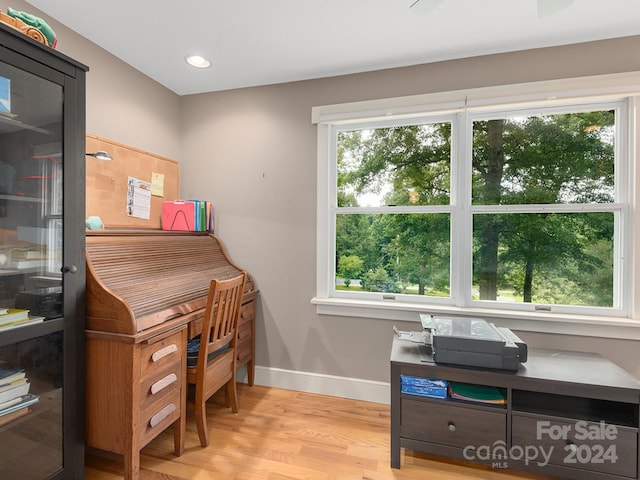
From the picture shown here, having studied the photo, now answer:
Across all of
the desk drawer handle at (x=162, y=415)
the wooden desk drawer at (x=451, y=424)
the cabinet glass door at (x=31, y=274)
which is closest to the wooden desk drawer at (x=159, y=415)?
the desk drawer handle at (x=162, y=415)

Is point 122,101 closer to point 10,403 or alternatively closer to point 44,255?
point 44,255

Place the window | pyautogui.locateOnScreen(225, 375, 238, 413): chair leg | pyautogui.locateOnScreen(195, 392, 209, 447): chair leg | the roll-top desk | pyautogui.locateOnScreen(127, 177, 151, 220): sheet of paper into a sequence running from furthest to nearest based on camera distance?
1. pyautogui.locateOnScreen(127, 177, 151, 220): sheet of paper
2. pyautogui.locateOnScreen(225, 375, 238, 413): chair leg
3. the window
4. pyautogui.locateOnScreen(195, 392, 209, 447): chair leg
5. the roll-top desk

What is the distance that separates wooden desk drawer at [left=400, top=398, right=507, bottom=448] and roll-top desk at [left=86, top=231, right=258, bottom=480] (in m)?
1.25

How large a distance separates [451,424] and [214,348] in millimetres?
1351

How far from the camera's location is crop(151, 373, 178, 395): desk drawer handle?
1.50m

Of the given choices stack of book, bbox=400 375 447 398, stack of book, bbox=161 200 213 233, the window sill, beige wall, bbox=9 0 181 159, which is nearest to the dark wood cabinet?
beige wall, bbox=9 0 181 159

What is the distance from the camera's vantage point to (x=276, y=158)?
8.18 feet

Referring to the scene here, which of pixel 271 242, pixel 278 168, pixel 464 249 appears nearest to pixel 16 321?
pixel 271 242

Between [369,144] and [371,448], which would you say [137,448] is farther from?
[369,144]

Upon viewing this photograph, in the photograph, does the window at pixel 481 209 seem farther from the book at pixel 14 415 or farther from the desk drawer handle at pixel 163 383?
the book at pixel 14 415

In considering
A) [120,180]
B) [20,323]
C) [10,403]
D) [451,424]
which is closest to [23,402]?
[10,403]

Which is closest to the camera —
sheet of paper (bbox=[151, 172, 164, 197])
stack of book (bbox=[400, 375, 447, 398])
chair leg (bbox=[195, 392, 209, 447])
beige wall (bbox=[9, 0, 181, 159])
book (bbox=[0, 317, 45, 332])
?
book (bbox=[0, 317, 45, 332])

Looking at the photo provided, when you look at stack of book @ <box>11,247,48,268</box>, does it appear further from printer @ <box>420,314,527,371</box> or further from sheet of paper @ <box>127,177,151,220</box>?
printer @ <box>420,314,527,371</box>

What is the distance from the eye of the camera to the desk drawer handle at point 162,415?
4.95 ft
